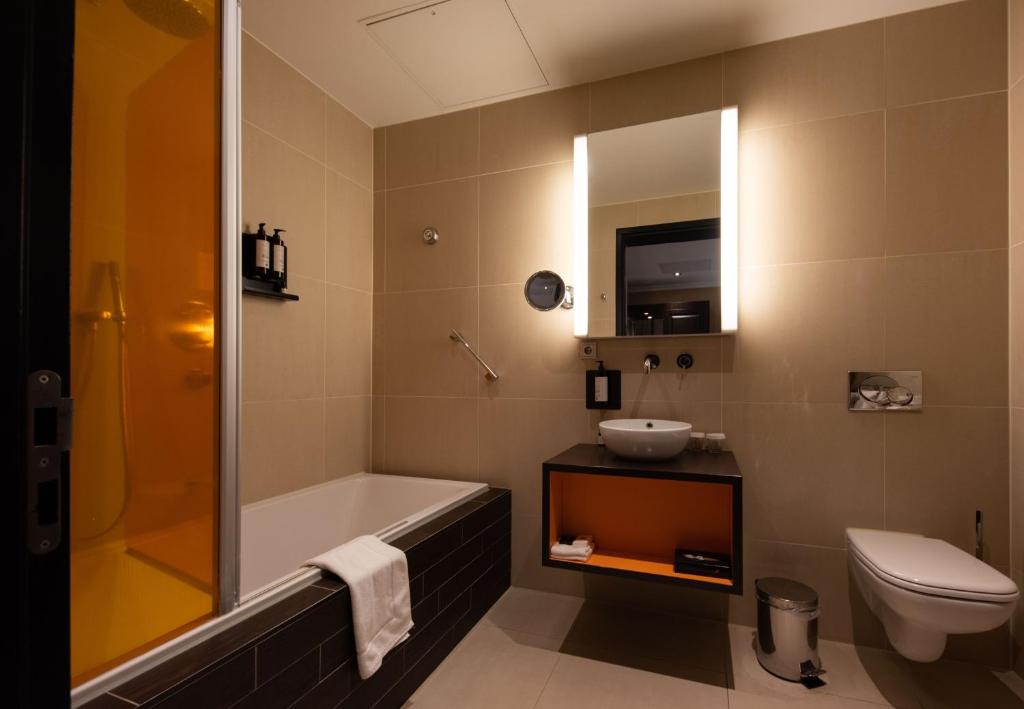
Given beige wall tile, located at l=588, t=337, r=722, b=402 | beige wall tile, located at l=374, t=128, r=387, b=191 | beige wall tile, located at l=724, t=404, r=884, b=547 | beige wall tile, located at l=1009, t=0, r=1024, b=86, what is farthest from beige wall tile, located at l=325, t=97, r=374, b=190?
beige wall tile, located at l=1009, t=0, r=1024, b=86

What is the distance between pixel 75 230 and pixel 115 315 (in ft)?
0.50

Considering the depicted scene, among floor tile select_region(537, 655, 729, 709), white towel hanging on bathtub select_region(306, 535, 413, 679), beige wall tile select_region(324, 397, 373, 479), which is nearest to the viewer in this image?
white towel hanging on bathtub select_region(306, 535, 413, 679)

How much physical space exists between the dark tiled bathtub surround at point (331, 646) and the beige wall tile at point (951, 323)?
1.77 meters

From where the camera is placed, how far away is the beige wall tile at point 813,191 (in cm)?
196

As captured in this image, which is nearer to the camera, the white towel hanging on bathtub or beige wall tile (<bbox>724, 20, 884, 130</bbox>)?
the white towel hanging on bathtub

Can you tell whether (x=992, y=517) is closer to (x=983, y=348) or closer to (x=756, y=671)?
(x=983, y=348)

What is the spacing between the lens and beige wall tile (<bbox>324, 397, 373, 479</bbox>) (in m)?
2.49

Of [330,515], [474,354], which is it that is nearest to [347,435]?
[330,515]

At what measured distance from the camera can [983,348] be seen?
1.83 meters

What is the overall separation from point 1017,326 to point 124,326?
259 cm

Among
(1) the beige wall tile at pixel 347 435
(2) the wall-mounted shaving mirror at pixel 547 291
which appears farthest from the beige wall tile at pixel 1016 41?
(1) the beige wall tile at pixel 347 435

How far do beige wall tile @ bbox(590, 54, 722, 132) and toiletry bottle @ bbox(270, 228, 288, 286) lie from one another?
148 cm

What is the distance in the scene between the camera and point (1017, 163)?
5.82ft

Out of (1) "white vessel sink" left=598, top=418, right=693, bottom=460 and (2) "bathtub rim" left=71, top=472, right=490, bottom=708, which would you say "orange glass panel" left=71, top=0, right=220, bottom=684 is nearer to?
(2) "bathtub rim" left=71, top=472, right=490, bottom=708
